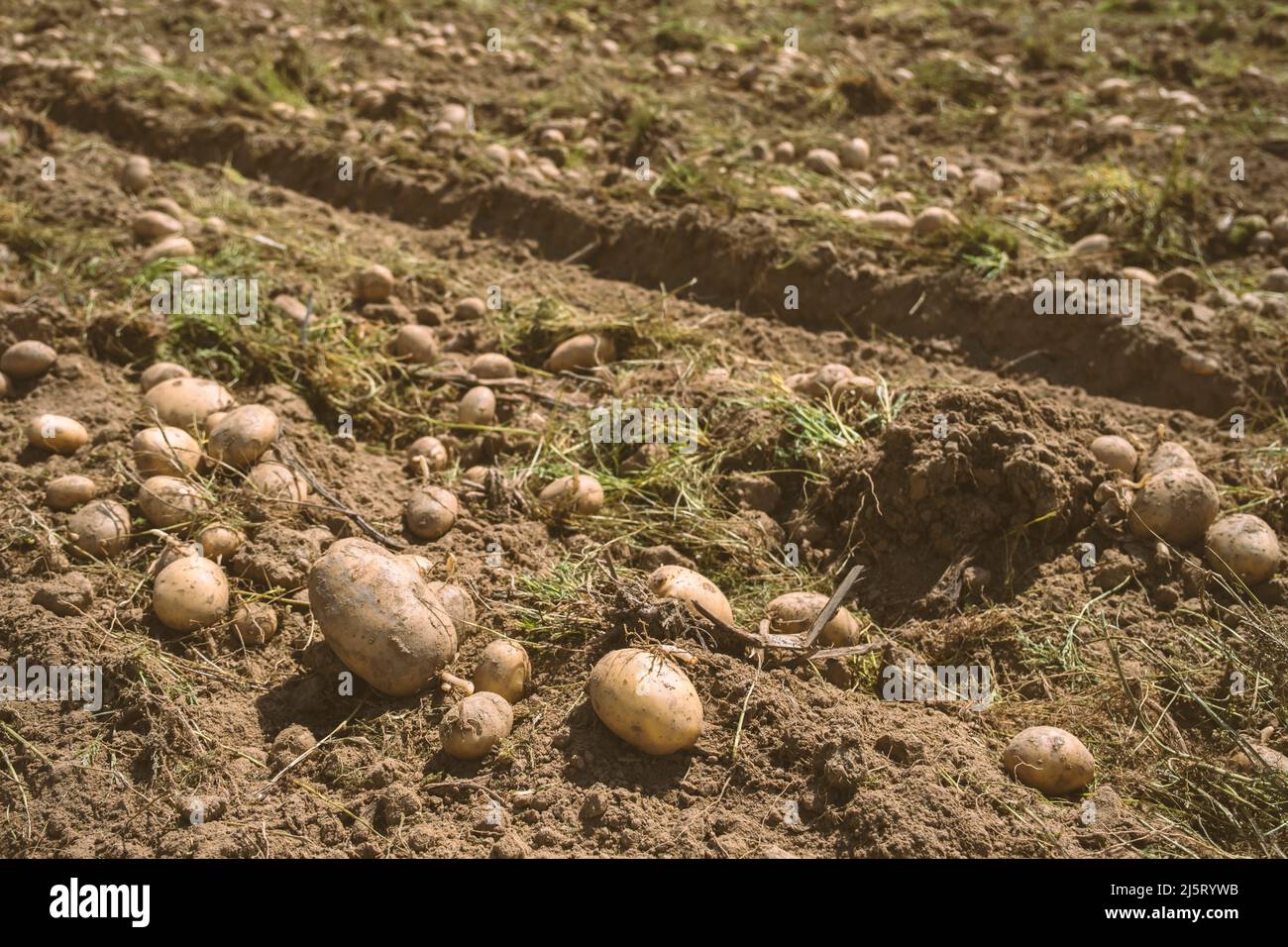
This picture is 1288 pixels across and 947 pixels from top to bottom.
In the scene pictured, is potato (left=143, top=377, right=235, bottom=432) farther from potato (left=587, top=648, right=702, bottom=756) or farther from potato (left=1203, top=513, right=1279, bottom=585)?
potato (left=1203, top=513, right=1279, bottom=585)

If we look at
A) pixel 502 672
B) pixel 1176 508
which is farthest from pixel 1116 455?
pixel 502 672

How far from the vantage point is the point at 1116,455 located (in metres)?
3.68

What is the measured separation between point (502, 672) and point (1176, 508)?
2.07 metres

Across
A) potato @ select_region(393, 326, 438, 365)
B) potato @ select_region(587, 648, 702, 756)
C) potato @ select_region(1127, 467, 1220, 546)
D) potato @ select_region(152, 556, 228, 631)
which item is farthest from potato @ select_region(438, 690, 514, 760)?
potato @ select_region(1127, 467, 1220, 546)

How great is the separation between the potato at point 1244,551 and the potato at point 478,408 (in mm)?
2381

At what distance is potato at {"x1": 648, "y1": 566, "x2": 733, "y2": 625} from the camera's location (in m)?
3.10

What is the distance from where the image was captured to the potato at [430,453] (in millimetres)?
3949

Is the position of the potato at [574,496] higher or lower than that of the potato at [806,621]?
higher

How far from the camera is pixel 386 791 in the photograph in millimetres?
2703

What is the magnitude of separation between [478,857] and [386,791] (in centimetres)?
29

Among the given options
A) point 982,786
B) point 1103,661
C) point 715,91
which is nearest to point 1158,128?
point 715,91

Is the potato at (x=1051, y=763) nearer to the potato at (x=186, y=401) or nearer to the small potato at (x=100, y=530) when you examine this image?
the small potato at (x=100, y=530)

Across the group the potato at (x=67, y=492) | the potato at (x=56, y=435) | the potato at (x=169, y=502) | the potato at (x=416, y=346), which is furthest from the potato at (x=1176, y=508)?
the potato at (x=56, y=435)

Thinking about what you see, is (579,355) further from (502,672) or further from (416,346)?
(502,672)
